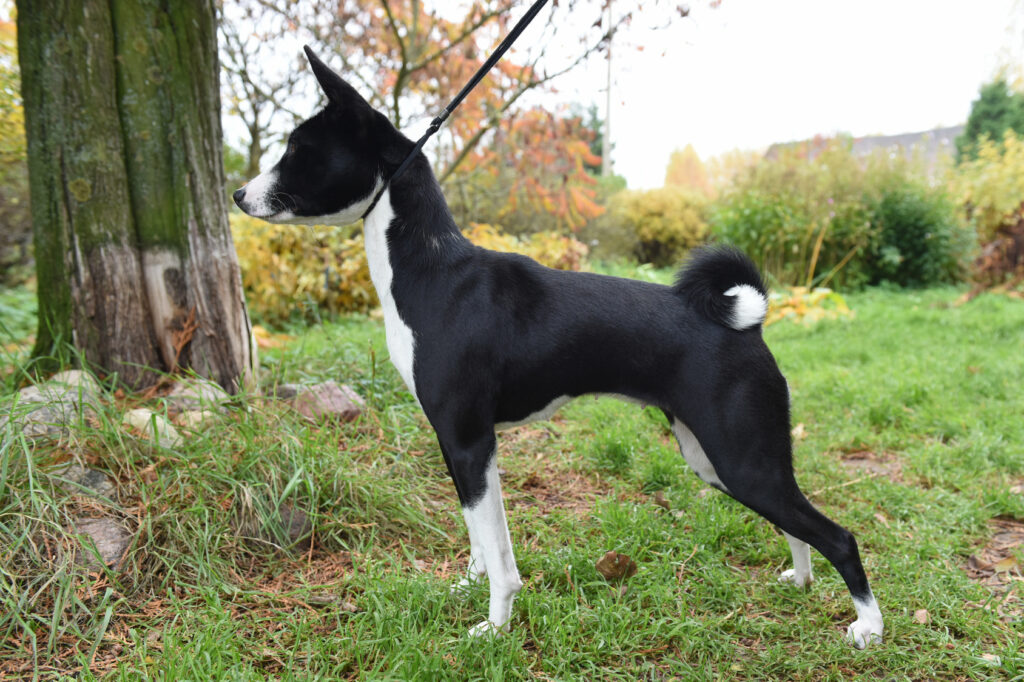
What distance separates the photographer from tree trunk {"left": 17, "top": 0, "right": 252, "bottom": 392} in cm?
289

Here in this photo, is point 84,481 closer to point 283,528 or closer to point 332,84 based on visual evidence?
point 283,528

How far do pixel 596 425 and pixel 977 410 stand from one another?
2.38 m

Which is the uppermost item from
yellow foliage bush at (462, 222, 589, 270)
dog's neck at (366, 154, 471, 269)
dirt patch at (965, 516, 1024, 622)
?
dog's neck at (366, 154, 471, 269)

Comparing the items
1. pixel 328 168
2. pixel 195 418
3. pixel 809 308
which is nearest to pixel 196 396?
pixel 195 418

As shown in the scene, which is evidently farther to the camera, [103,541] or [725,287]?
[103,541]

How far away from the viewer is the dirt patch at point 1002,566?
2.23 m

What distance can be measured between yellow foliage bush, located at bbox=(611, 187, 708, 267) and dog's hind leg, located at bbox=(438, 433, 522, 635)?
10905mm

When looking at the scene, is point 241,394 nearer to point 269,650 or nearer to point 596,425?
point 269,650

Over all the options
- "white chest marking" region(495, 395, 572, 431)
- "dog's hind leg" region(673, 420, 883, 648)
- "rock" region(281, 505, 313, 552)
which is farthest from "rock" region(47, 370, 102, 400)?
"dog's hind leg" region(673, 420, 883, 648)

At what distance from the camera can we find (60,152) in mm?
2916

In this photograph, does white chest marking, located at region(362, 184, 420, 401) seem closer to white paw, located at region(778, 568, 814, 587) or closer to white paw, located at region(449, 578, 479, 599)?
white paw, located at region(449, 578, 479, 599)

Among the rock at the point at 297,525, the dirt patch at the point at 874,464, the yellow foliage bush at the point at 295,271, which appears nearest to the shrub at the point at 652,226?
the yellow foliage bush at the point at 295,271

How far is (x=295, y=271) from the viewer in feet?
21.6

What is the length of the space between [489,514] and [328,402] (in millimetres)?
1548
